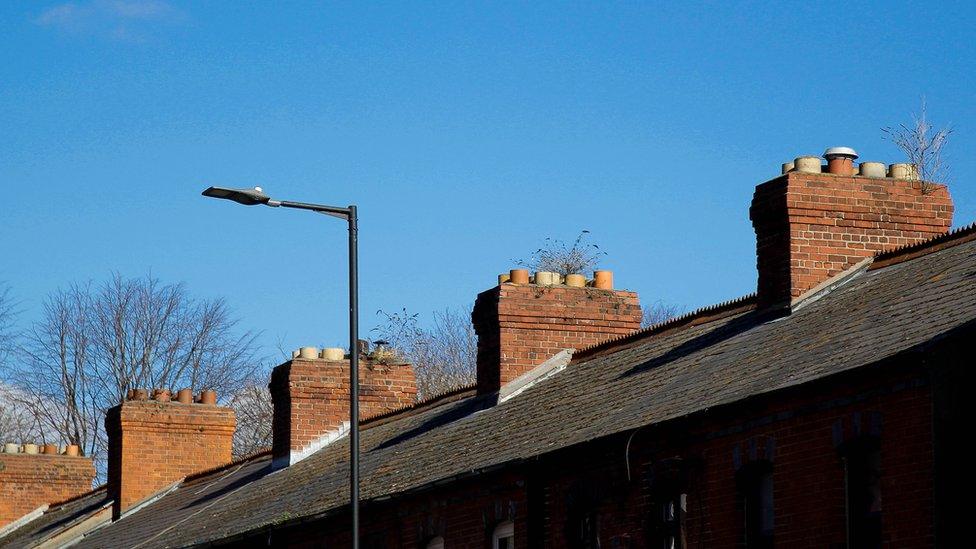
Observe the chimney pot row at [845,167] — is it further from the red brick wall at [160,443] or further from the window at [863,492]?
the red brick wall at [160,443]

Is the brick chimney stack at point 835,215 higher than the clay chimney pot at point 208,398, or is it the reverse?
the brick chimney stack at point 835,215

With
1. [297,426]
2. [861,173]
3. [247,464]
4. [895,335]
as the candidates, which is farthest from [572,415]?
[247,464]

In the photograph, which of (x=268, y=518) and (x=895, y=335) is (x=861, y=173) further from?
(x=268, y=518)

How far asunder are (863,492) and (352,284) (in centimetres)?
613

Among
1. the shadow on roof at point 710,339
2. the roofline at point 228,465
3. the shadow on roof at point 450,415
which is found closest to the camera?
the shadow on roof at point 710,339

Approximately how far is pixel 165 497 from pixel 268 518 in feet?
43.5

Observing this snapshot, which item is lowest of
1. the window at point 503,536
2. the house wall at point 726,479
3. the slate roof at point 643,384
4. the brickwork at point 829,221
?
the window at point 503,536

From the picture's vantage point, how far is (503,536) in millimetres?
22656

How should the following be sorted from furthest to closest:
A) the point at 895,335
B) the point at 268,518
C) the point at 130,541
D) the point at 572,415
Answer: the point at 130,541 → the point at 268,518 → the point at 572,415 → the point at 895,335

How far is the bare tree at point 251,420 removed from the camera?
61.2 metres

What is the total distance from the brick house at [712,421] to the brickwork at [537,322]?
35 mm

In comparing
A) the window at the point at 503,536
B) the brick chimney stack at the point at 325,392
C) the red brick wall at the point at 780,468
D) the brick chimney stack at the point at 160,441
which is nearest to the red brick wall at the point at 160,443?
the brick chimney stack at the point at 160,441

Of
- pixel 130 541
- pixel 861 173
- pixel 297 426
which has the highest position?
pixel 861 173

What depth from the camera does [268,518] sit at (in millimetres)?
27859
